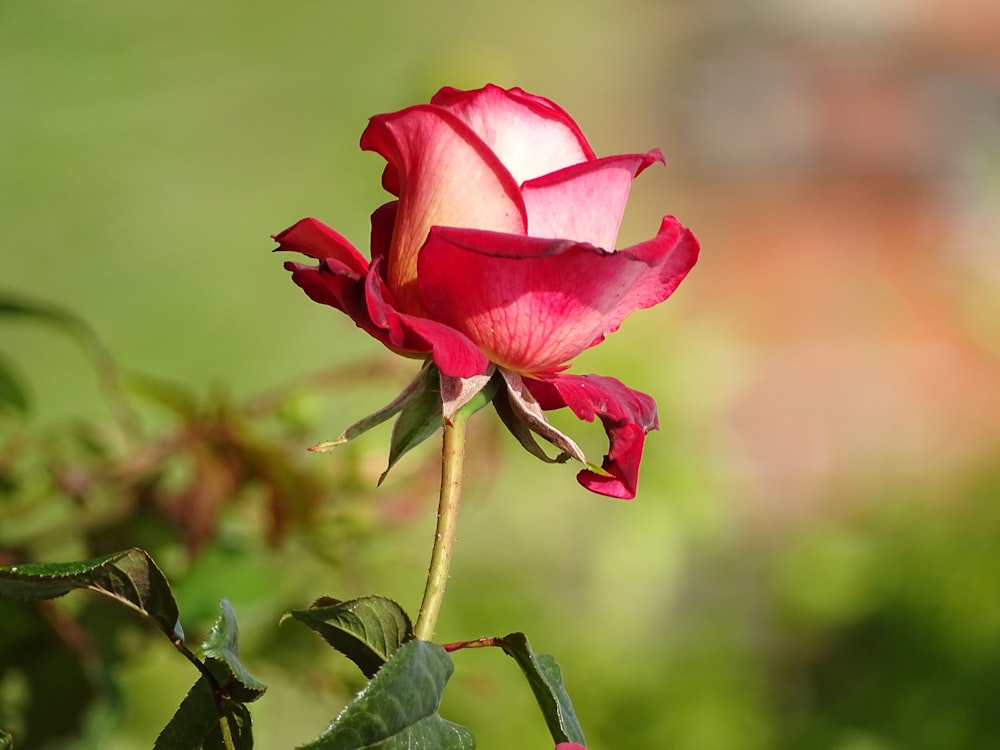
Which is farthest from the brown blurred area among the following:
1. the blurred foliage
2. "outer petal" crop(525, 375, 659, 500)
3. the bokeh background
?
"outer petal" crop(525, 375, 659, 500)

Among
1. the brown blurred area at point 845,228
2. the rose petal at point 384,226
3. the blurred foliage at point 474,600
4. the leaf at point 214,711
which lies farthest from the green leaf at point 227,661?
the brown blurred area at point 845,228

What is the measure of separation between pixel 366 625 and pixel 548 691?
44 millimetres

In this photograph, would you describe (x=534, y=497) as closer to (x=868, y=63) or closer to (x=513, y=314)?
(x=513, y=314)

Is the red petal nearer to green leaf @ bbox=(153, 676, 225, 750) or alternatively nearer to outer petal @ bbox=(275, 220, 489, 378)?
outer petal @ bbox=(275, 220, 489, 378)

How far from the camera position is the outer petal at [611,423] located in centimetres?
33

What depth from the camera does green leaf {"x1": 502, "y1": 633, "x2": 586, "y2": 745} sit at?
0.99 ft

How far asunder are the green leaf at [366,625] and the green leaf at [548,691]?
0.02 meters

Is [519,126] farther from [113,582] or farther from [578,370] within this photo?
[578,370]

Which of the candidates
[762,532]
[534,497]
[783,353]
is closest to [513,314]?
[534,497]

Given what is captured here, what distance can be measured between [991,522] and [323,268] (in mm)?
1434

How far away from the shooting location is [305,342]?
2.58m

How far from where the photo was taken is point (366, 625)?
30 centimetres

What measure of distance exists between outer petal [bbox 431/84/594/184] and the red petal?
1.7 inches

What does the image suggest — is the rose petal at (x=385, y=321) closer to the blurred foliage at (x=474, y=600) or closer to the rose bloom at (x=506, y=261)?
the rose bloom at (x=506, y=261)
